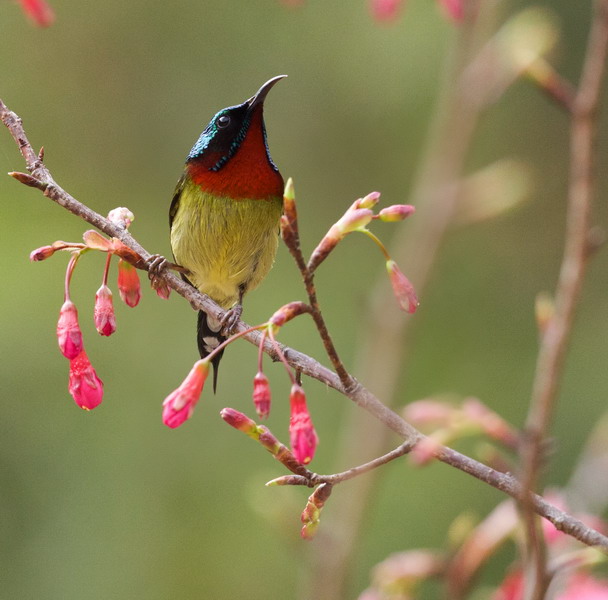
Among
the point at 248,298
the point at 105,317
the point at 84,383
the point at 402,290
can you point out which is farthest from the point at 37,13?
the point at 248,298

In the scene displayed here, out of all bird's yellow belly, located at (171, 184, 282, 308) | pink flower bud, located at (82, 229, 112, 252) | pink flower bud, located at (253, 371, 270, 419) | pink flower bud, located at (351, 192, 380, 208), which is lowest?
pink flower bud, located at (253, 371, 270, 419)

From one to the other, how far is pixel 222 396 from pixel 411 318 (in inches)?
189

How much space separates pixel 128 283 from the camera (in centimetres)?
225

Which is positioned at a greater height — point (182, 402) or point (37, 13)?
point (37, 13)

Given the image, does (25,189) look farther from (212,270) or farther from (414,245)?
(414,245)

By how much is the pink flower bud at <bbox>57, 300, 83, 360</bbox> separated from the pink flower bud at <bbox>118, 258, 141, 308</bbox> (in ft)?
0.70

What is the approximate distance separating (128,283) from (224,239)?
3.73ft

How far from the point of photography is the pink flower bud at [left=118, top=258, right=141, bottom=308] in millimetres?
2219

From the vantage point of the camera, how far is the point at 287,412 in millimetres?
6461

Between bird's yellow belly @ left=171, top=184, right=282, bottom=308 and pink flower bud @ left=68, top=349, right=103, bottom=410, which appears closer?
pink flower bud @ left=68, top=349, right=103, bottom=410

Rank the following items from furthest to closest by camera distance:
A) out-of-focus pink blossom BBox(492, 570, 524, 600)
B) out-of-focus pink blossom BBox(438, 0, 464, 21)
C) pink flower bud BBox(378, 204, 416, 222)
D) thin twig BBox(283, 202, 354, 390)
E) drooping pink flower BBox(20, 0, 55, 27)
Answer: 1. out-of-focus pink blossom BBox(438, 0, 464, 21)
2. out-of-focus pink blossom BBox(492, 570, 524, 600)
3. drooping pink flower BBox(20, 0, 55, 27)
4. pink flower bud BBox(378, 204, 416, 222)
5. thin twig BBox(283, 202, 354, 390)

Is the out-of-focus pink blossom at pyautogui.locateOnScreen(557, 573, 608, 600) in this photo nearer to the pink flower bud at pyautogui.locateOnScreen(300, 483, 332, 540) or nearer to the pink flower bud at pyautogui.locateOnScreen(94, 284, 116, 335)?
the pink flower bud at pyautogui.locateOnScreen(300, 483, 332, 540)

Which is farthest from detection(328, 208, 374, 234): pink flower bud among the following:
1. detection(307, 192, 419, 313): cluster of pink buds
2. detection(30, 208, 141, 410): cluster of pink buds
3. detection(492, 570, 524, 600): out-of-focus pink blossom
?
detection(492, 570, 524, 600): out-of-focus pink blossom

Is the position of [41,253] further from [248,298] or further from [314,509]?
[248,298]
